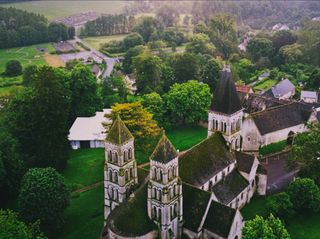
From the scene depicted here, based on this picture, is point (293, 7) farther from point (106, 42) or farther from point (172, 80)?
point (172, 80)

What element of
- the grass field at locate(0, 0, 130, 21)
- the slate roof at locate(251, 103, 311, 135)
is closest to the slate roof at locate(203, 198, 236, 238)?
the slate roof at locate(251, 103, 311, 135)

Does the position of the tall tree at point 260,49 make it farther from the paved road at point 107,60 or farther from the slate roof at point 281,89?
the paved road at point 107,60

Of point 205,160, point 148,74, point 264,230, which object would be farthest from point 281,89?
point 264,230

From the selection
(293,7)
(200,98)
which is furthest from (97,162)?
(293,7)

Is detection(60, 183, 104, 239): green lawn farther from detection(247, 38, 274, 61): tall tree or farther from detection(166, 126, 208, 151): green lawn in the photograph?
detection(247, 38, 274, 61): tall tree

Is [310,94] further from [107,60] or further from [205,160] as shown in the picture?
[107,60]

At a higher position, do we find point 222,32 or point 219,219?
point 222,32

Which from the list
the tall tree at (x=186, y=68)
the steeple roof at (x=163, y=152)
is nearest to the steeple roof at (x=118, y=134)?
the steeple roof at (x=163, y=152)
